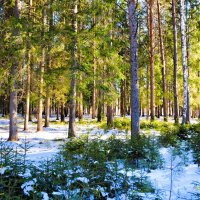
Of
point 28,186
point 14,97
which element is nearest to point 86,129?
point 14,97

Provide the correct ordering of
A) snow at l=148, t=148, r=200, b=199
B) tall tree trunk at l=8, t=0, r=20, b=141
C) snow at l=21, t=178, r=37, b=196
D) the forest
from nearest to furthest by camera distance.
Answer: snow at l=21, t=178, r=37, b=196
the forest
snow at l=148, t=148, r=200, b=199
tall tree trunk at l=8, t=0, r=20, b=141

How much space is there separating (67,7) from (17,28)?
264cm

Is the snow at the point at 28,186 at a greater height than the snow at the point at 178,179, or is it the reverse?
the snow at the point at 28,186

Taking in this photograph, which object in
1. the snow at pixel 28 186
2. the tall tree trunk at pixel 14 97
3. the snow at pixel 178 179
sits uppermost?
the tall tree trunk at pixel 14 97

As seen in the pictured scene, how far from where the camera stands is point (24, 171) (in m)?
6.05

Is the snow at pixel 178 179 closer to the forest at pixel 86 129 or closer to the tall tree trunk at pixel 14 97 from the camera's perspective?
the forest at pixel 86 129

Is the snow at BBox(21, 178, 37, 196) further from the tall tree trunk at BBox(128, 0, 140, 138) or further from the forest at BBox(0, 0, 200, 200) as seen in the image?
the tall tree trunk at BBox(128, 0, 140, 138)

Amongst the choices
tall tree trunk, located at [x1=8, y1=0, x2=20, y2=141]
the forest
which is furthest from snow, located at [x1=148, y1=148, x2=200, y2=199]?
tall tree trunk, located at [x1=8, y1=0, x2=20, y2=141]

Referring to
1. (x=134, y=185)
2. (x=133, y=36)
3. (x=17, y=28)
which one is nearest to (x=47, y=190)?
(x=134, y=185)

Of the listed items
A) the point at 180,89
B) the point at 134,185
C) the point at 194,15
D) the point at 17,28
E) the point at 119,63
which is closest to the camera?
the point at 134,185

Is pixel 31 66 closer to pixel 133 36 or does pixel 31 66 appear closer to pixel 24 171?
pixel 133 36

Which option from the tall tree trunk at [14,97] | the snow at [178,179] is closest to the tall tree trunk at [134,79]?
the snow at [178,179]

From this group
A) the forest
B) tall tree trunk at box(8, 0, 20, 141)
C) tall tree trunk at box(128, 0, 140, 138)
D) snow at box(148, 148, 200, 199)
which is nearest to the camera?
the forest

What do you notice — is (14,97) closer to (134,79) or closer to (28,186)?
(134,79)
